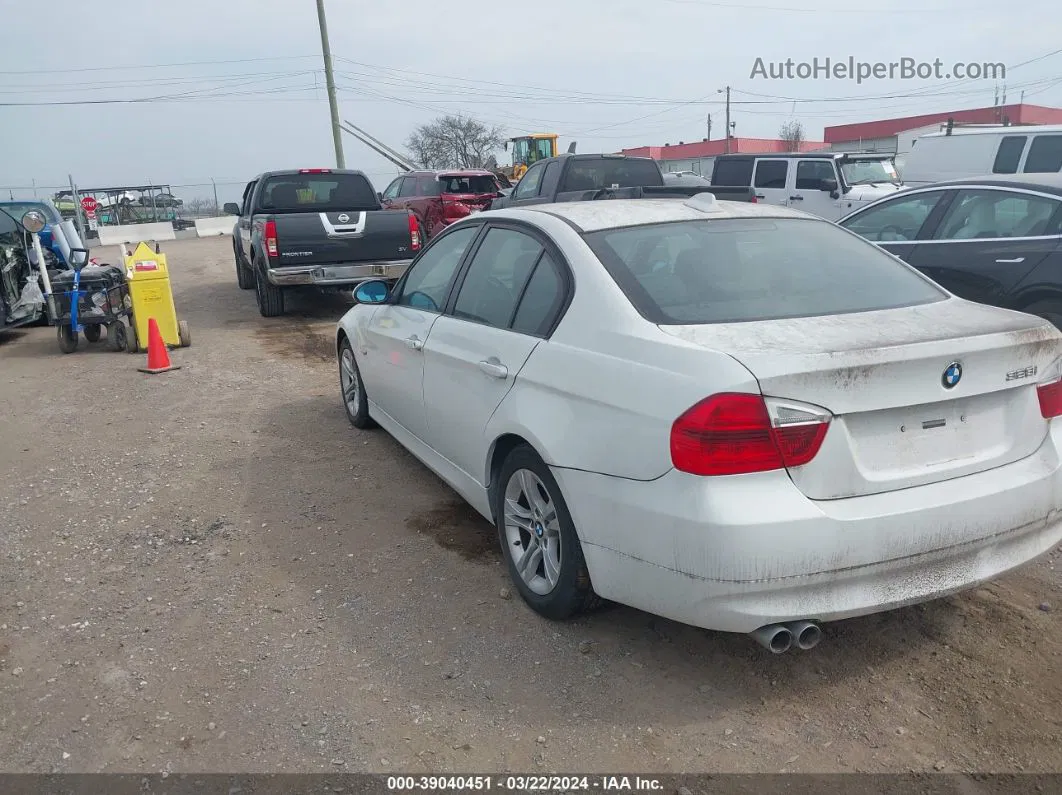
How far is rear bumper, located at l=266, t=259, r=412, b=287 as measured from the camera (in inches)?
409

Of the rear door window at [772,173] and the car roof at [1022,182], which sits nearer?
the car roof at [1022,182]

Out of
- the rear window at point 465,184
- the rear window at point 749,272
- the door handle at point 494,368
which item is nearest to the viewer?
the rear window at point 749,272

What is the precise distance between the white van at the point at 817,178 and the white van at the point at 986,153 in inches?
22.3

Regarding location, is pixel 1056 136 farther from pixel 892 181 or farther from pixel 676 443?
pixel 676 443

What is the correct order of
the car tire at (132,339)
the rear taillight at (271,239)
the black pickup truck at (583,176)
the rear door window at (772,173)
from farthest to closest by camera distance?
the rear door window at (772,173), the black pickup truck at (583,176), the rear taillight at (271,239), the car tire at (132,339)

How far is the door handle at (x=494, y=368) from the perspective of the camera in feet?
11.6

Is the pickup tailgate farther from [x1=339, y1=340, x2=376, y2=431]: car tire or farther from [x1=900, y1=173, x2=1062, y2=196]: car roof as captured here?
[x1=900, y1=173, x2=1062, y2=196]: car roof

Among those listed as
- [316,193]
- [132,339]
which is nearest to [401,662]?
[132,339]

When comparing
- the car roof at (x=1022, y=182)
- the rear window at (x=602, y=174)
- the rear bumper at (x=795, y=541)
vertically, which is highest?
the rear window at (x=602, y=174)

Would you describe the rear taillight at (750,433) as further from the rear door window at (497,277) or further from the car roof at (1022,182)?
the car roof at (1022,182)

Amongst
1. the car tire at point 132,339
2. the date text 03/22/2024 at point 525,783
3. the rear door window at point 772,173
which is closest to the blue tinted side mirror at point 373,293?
the date text 03/22/2024 at point 525,783

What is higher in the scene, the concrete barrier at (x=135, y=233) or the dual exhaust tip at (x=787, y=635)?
the concrete barrier at (x=135, y=233)

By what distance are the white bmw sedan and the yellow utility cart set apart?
6.51 meters

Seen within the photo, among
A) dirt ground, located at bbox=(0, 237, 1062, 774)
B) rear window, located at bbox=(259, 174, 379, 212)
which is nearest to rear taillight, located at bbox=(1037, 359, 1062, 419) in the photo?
dirt ground, located at bbox=(0, 237, 1062, 774)
